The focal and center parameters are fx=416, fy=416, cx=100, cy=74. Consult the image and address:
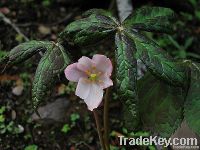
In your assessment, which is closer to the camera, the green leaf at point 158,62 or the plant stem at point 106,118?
the green leaf at point 158,62

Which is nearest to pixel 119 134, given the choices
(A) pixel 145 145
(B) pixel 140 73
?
(A) pixel 145 145

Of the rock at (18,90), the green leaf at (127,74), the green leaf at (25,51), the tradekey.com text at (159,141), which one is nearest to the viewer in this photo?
the green leaf at (127,74)

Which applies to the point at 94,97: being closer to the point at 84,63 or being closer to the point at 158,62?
the point at 84,63

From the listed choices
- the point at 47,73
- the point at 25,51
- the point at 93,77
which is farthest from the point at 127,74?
the point at 25,51

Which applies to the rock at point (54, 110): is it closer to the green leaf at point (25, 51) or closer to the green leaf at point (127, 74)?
the green leaf at point (25, 51)

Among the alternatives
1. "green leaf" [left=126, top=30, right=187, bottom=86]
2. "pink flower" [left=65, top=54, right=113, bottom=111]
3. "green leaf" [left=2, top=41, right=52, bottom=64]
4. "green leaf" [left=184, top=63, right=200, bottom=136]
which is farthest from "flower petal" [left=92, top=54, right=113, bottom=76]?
"green leaf" [left=184, top=63, right=200, bottom=136]

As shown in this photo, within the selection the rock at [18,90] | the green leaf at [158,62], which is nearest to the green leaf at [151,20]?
the green leaf at [158,62]
